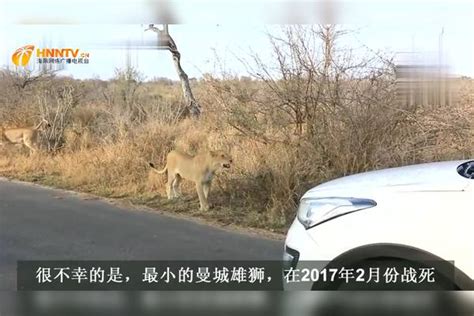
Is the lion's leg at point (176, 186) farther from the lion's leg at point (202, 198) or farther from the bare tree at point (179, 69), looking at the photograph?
the bare tree at point (179, 69)

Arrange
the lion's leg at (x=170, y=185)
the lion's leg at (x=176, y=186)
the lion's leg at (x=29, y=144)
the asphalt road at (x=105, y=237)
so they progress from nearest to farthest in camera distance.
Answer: the asphalt road at (x=105, y=237), the lion's leg at (x=170, y=185), the lion's leg at (x=176, y=186), the lion's leg at (x=29, y=144)

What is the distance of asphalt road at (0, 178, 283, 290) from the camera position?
605cm

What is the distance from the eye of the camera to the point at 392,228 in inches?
126

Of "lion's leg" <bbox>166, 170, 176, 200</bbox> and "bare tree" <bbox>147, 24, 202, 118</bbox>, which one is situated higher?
"bare tree" <bbox>147, 24, 202, 118</bbox>

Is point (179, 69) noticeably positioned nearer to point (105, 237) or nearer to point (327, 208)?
point (105, 237)

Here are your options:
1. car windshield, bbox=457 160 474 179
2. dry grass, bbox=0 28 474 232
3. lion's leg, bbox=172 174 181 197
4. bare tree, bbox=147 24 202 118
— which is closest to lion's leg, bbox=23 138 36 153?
dry grass, bbox=0 28 474 232

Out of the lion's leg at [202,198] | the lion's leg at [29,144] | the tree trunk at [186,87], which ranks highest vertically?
the tree trunk at [186,87]

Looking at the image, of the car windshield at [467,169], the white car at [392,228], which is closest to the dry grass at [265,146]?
the car windshield at [467,169]

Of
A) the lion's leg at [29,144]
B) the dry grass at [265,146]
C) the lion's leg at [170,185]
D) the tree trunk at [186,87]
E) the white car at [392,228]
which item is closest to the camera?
the white car at [392,228]

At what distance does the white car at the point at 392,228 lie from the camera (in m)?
3.11

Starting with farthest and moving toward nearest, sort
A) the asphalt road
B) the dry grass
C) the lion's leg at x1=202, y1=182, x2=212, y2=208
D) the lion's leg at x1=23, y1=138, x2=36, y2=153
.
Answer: the lion's leg at x1=23, y1=138, x2=36, y2=153
the lion's leg at x1=202, y1=182, x2=212, y2=208
the dry grass
the asphalt road

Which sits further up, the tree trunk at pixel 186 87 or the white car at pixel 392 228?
the tree trunk at pixel 186 87

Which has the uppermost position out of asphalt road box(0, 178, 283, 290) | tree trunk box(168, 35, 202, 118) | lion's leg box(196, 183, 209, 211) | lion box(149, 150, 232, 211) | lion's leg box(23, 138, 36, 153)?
tree trunk box(168, 35, 202, 118)

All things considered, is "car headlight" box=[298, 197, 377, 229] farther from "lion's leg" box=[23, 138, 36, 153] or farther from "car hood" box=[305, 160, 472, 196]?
"lion's leg" box=[23, 138, 36, 153]
